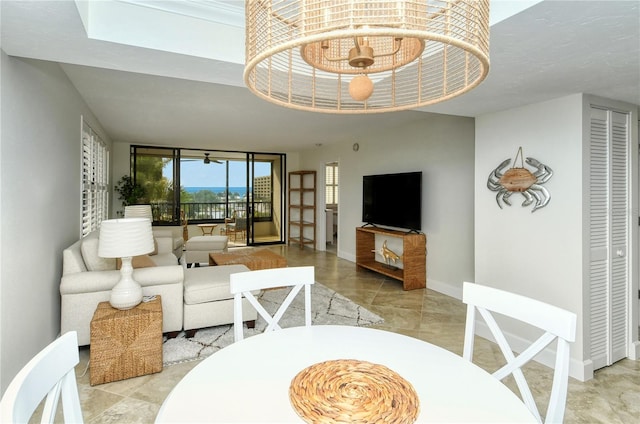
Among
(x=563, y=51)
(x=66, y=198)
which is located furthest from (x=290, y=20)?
(x=66, y=198)

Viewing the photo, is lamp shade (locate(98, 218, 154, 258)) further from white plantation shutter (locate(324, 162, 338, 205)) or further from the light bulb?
white plantation shutter (locate(324, 162, 338, 205))

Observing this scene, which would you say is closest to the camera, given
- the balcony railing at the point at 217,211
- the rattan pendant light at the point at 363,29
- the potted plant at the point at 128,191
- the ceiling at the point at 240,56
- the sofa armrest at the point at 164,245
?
the rattan pendant light at the point at 363,29

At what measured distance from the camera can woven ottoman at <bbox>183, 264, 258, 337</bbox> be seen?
3.03 metres

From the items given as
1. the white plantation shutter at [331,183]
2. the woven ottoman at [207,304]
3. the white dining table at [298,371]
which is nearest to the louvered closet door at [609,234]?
the white dining table at [298,371]

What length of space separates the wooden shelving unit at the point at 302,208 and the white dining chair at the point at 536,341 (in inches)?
254

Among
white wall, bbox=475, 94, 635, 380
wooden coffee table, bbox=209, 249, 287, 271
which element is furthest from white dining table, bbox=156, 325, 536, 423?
wooden coffee table, bbox=209, 249, 287, 271

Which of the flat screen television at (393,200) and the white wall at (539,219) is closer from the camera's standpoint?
the white wall at (539,219)

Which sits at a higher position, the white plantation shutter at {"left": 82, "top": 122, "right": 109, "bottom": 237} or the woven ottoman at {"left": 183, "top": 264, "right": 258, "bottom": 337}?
the white plantation shutter at {"left": 82, "top": 122, "right": 109, "bottom": 237}

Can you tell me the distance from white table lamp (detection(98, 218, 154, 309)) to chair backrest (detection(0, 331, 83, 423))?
1.50m

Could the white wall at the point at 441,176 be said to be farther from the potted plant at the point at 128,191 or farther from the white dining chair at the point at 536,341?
the potted plant at the point at 128,191

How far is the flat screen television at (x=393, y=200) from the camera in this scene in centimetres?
482

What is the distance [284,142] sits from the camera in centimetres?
707

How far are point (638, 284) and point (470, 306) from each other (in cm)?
231

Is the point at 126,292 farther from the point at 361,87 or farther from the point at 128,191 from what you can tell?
the point at 128,191
